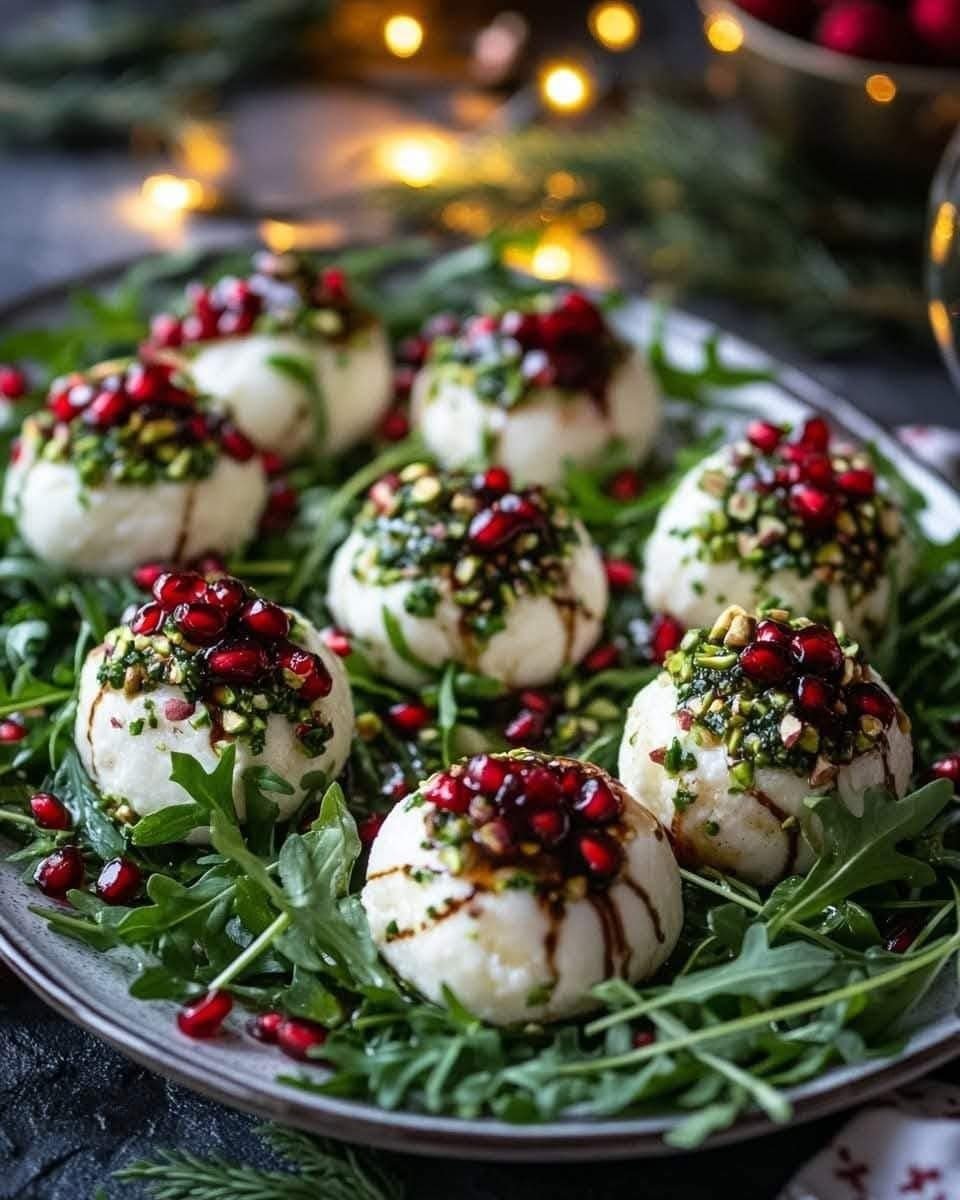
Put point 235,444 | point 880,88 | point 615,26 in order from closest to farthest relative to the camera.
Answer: point 235,444, point 880,88, point 615,26

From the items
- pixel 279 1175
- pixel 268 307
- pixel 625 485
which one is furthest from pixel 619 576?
pixel 279 1175

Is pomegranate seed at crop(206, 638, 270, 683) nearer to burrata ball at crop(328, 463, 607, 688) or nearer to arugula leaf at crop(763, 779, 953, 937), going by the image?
burrata ball at crop(328, 463, 607, 688)

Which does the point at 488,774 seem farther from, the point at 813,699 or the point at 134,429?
the point at 134,429

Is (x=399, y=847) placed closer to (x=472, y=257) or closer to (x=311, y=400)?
(x=311, y=400)

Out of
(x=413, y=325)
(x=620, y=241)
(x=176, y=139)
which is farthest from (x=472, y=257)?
(x=176, y=139)

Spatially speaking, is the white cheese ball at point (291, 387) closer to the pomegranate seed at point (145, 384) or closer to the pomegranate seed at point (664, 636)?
the pomegranate seed at point (145, 384)

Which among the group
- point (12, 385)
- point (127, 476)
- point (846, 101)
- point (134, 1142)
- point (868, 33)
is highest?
point (868, 33)
